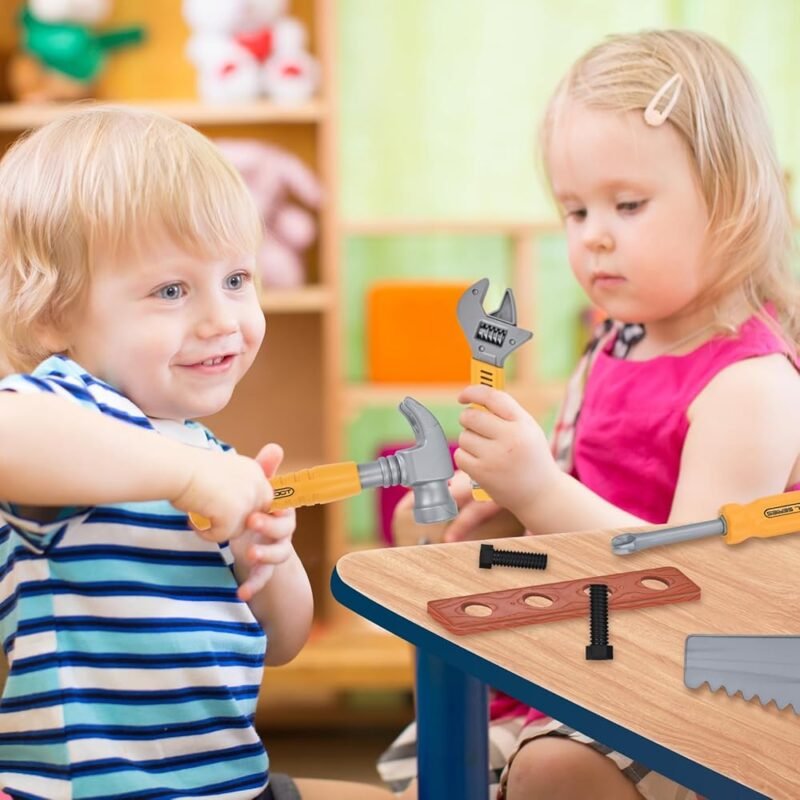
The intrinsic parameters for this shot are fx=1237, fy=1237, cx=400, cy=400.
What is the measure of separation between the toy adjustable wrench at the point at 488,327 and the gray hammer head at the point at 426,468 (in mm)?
91

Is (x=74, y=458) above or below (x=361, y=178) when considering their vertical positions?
below

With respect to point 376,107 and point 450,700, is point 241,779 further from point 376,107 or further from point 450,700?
point 376,107

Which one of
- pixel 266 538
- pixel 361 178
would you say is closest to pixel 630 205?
pixel 266 538

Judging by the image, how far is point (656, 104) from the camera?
3.94 feet

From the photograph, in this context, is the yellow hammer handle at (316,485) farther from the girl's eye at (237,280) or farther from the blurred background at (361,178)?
the blurred background at (361,178)

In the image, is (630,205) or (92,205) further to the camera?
(630,205)

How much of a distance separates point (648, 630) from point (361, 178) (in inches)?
80.1

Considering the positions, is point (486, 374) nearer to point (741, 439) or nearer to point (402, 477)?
point (402, 477)

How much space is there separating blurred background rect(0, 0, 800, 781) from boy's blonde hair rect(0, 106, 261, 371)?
1583mm

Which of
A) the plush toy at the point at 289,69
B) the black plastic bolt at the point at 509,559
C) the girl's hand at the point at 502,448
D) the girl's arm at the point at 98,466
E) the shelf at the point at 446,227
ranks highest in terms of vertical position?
the plush toy at the point at 289,69

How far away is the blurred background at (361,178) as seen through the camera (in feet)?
8.17

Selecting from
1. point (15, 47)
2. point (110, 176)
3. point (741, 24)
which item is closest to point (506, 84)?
point (741, 24)

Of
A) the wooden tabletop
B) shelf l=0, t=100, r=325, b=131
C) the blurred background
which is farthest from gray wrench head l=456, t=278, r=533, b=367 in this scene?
shelf l=0, t=100, r=325, b=131

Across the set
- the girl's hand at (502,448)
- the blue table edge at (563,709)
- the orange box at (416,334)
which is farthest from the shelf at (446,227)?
the blue table edge at (563,709)
